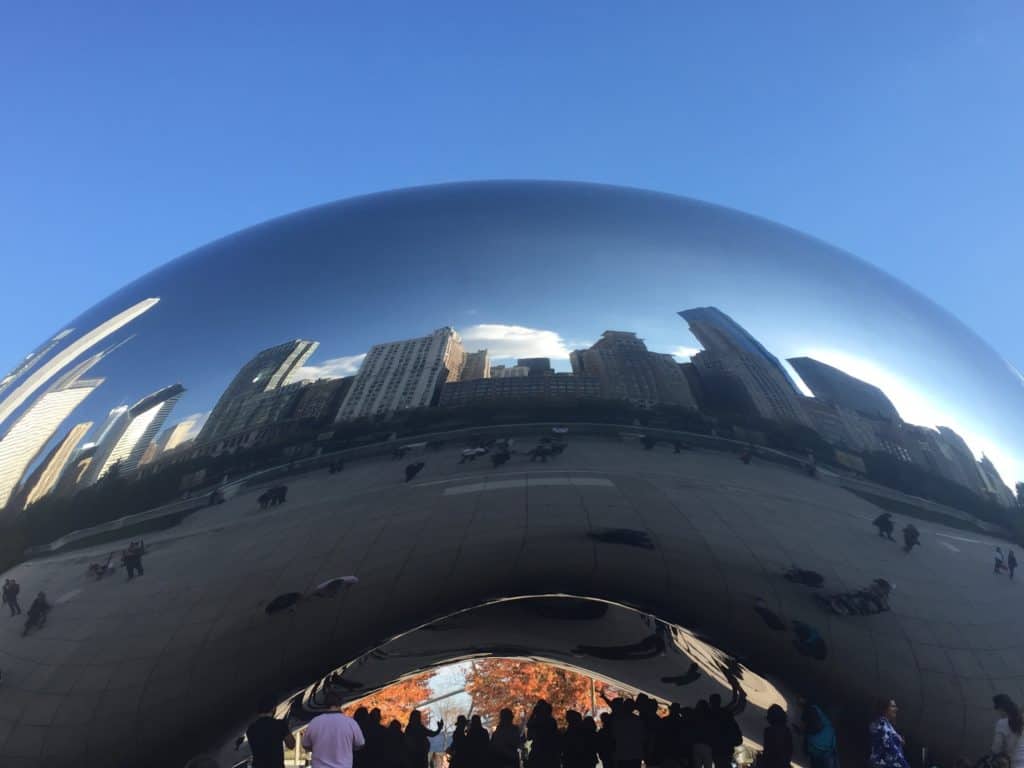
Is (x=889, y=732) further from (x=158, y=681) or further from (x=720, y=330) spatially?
(x=158, y=681)

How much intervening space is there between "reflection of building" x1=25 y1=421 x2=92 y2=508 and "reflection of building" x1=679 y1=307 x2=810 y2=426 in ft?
9.20

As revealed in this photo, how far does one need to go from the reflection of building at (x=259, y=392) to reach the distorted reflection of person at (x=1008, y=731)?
11.6 ft

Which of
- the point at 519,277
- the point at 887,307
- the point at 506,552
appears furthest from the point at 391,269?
the point at 887,307

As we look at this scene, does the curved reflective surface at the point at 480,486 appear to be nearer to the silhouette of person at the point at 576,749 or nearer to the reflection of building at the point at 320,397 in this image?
the reflection of building at the point at 320,397

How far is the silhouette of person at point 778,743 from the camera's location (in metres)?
3.29

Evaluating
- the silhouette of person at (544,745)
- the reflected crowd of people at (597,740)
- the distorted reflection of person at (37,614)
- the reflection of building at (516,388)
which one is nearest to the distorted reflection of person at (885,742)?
the reflected crowd of people at (597,740)

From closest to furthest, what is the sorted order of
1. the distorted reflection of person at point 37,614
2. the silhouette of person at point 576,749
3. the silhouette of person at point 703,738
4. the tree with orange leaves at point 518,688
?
the distorted reflection of person at point 37,614 < the silhouette of person at point 703,738 < the silhouette of person at point 576,749 < the tree with orange leaves at point 518,688

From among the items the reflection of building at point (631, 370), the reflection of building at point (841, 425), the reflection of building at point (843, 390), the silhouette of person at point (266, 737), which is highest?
the reflection of building at point (843, 390)

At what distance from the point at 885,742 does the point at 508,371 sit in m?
2.39

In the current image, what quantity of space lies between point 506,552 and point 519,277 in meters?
1.22

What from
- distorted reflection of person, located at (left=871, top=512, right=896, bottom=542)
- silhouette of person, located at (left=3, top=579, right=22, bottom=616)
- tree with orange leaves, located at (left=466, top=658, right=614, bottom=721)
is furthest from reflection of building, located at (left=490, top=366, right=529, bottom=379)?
tree with orange leaves, located at (left=466, top=658, right=614, bottom=721)

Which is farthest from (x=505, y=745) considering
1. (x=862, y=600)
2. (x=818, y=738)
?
(x=862, y=600)

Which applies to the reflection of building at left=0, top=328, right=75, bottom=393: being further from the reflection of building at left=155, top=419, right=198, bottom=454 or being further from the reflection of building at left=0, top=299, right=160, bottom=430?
the reflection of building at left=155, top=419, right=198, bottom=454

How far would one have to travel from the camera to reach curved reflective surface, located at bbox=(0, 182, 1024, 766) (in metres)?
2.90
